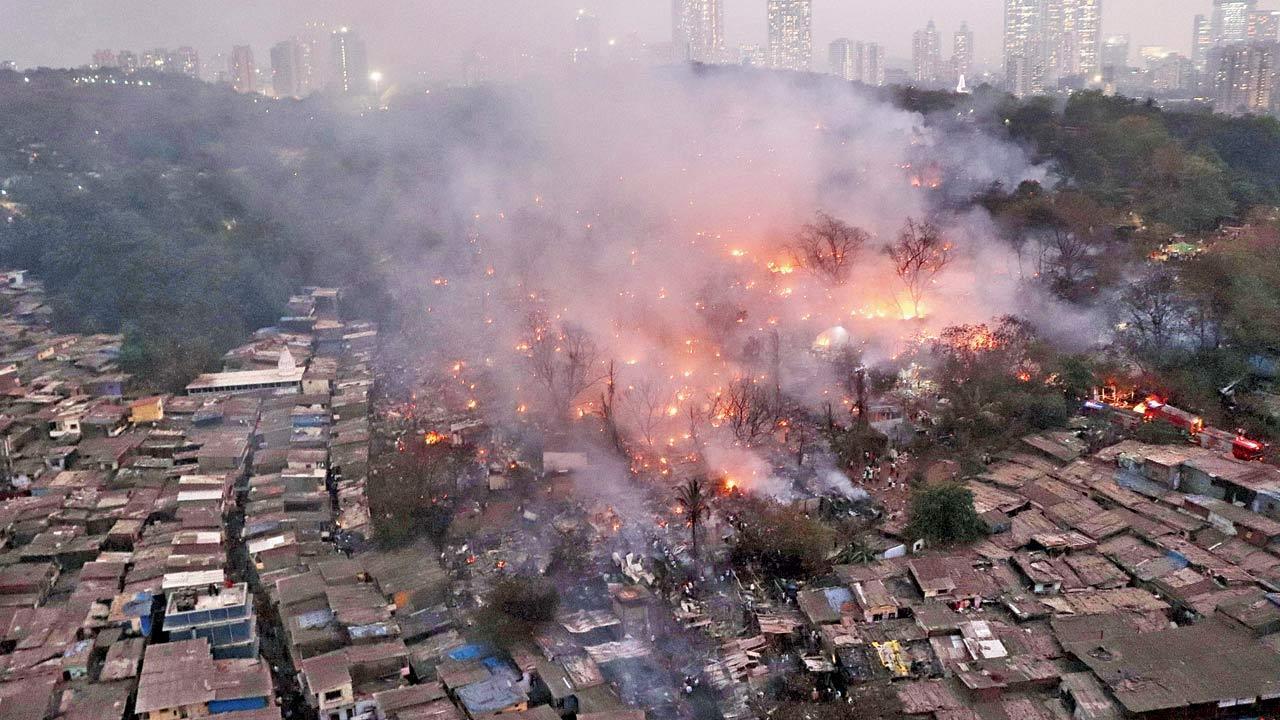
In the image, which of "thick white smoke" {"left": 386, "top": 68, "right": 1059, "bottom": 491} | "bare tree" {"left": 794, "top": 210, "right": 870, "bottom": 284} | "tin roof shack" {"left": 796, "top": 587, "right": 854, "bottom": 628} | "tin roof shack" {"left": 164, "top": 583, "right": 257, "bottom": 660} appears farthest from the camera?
"bare tree" {"left": 794, "top": 210, "right": 870, "bottom": 284}

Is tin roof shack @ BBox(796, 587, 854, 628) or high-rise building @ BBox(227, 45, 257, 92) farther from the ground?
high-rise building @ BBox(227, 45, 257, 92)

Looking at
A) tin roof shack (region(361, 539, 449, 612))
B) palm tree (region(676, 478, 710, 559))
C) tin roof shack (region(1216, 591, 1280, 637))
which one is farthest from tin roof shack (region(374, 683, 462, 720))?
tin roof shack (region(1216, 591, 1280, 637))

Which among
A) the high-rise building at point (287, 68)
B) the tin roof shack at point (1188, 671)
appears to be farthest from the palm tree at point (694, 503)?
the high-rise building at point (287, 68)

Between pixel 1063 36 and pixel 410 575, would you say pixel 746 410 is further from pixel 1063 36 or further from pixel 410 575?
pixel 1063 36

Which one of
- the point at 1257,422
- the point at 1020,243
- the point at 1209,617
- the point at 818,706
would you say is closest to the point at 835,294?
the point at 1020,243

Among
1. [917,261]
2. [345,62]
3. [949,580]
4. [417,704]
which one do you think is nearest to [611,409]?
[949,580]

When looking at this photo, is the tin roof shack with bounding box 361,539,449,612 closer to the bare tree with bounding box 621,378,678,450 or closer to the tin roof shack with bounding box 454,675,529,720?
the tin roof shack with bounding box 454,675,529,720

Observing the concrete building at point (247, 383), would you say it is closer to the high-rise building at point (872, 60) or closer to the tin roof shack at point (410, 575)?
the tin roof shack at point (410, 575)

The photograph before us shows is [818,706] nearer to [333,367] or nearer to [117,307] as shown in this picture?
[333,367]
